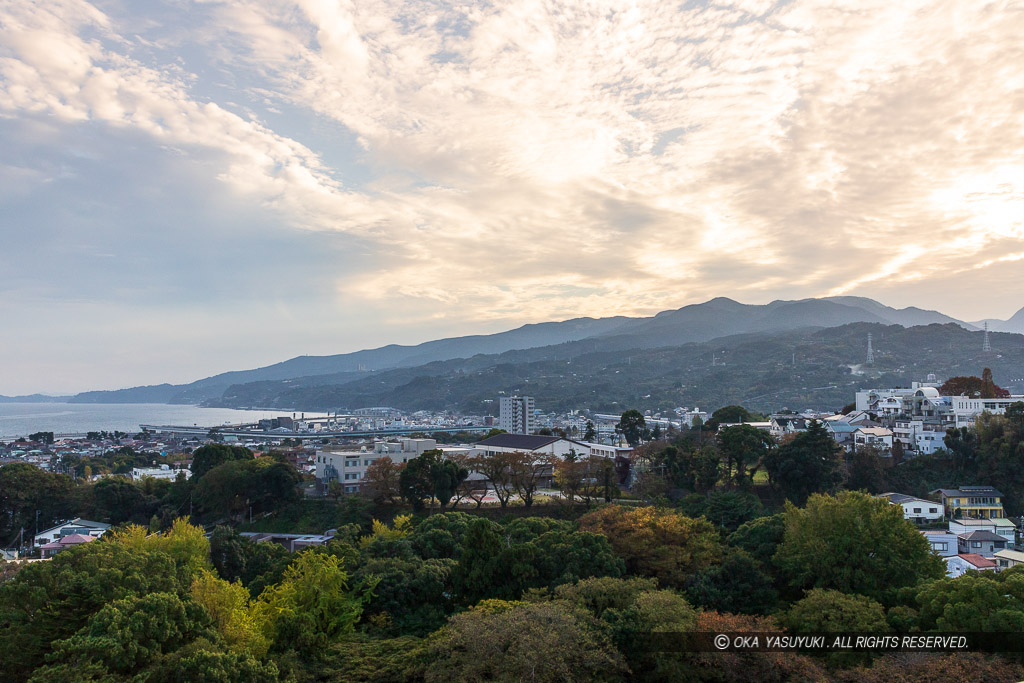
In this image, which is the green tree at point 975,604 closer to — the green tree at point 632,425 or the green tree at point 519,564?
the green tree at point 519,564

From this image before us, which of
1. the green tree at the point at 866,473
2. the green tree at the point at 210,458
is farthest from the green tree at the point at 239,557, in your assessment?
the green tree at the point at 866,473

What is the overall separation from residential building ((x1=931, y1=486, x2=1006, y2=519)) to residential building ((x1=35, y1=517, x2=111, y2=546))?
37828mm

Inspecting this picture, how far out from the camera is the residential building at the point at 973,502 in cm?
2833

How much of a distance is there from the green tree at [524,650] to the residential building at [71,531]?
76.8 feet

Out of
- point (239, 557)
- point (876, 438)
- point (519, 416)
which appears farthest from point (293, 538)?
A: point (519, 416)

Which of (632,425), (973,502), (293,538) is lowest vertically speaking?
(293,538)

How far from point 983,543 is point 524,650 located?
76.8ft

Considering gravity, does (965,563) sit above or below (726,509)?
below

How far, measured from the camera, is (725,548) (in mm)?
18469

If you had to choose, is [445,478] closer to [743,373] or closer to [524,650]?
[524,650]

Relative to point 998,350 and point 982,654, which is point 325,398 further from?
point 982,654

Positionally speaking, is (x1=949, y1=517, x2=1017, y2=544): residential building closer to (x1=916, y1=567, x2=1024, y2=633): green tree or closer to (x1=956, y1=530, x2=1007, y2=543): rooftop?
(x1=956, y1=530, x2=1007, y2=543): rooftop

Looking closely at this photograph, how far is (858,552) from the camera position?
16.3 m

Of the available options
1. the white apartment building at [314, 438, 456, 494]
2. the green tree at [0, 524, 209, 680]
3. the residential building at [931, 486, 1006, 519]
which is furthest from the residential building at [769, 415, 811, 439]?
the green tree at [0, 524, 209, 680]
